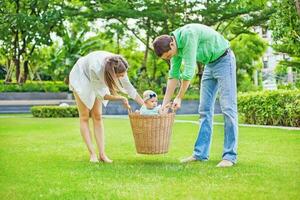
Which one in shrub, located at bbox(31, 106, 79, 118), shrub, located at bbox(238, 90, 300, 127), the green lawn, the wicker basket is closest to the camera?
the green lawn

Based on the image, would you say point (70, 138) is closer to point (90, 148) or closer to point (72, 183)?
point (90, 148)

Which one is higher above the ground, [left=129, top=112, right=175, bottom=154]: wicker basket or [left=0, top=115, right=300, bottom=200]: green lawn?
[left=129, top=112, right=175, bottom=154]: wicker basket

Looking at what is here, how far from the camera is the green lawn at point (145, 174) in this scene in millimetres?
3705

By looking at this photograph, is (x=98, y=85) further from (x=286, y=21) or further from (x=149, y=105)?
(x=286, y=21)

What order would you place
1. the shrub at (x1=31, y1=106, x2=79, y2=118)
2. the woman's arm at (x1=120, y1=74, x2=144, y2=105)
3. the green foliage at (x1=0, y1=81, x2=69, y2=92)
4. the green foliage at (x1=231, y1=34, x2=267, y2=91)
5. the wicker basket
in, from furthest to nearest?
the green foliage at (x1=231, y1=34, x2=267, y2=91) < the green foliage at (x1=0, y1=81, x2=69, y2=92) < the shrub at (x1=31, y1=106, x2=79, y2=118) < the woman's arm at (x1=120, y1=74, x2=144, y2=105) < the wicker basket

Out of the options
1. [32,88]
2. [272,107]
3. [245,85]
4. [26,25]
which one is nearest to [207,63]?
[272,107]

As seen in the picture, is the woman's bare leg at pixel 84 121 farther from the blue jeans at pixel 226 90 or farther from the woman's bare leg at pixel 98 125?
the blue jeans at pixel 226 90

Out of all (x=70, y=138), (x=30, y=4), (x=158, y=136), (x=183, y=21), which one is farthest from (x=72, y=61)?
(x=158, y=136)

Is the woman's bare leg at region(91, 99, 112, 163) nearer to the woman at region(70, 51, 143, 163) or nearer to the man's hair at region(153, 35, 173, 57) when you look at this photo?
the woman at region(70, 51, 143, 163)

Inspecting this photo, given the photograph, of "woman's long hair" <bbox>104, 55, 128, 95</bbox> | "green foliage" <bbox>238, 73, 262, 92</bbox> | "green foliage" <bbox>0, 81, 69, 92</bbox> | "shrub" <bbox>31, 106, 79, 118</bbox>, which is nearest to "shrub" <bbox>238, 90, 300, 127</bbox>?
"woman's long hair" <bbox>104, 55, 128, 95</bbox>

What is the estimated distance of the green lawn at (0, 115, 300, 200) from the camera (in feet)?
12.2

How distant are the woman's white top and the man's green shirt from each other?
1.96 ft

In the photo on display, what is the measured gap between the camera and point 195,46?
486 centimetres

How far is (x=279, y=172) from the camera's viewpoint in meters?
4.58
